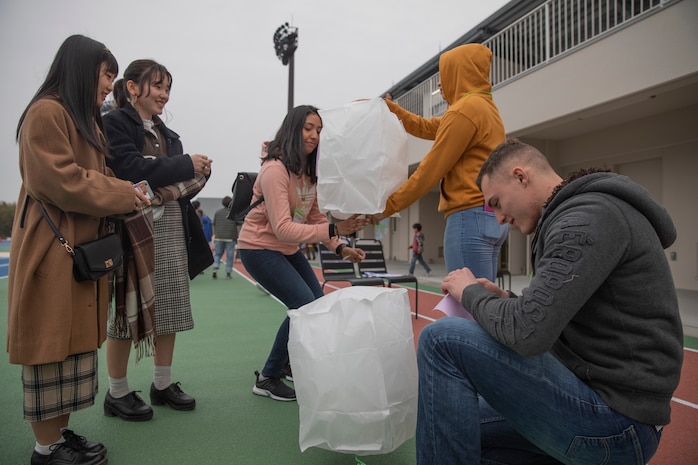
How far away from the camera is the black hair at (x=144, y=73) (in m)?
2.32

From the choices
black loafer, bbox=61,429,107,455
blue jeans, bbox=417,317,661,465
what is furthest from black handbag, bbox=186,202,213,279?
blue jeans, bbox=417,317,661,465

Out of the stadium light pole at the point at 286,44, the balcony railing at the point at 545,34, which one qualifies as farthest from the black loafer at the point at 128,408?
the stadium light pole at the point at 286,44

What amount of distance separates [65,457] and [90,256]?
84 centimetres

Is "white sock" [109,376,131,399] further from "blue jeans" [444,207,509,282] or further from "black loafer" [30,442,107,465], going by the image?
"blue jeans" [444,207,509,282]

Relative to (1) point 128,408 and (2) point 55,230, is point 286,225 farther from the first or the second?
(1) point 128,408

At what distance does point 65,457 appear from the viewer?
5.78 ft

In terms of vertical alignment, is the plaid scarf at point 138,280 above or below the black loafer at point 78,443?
above

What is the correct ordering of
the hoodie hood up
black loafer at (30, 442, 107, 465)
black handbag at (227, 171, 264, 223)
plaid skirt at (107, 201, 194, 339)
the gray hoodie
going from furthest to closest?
black handbag at (227, 171, 264, 223)
plaid skirt at (107, 201, 194, 339)
the hoodie hood up
black loafer at (30, 442, 107, 465)
the gray hoodie

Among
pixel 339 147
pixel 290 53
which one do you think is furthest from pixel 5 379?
pixel 290 53

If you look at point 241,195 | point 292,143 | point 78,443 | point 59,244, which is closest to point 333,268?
point 241,195

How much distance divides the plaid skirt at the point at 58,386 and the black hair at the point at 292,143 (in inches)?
52.8

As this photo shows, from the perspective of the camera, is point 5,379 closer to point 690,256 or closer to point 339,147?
point 339,147

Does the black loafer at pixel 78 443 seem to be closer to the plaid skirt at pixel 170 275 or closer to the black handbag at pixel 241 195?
the plaid skirt at pixel 170 275

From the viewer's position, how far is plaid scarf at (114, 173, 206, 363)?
215cm
